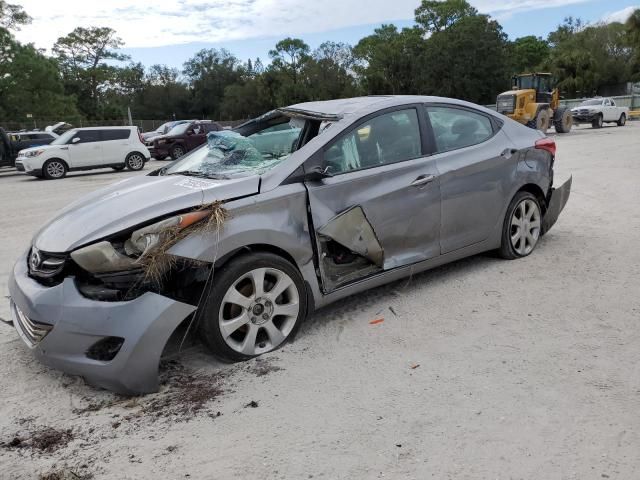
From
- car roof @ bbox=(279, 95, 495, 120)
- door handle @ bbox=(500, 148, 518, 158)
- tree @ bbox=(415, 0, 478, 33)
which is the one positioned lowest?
door handle @ bbox=(500, 148, 518, 158)

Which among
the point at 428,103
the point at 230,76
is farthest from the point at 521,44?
the point at 428,103

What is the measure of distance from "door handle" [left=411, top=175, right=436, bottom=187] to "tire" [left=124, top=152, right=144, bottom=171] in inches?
653

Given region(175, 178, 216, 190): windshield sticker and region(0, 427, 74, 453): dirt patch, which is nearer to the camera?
region(0, 427, 74, 453): dirt patch

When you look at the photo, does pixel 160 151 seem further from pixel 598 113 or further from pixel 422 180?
pixel 598 113

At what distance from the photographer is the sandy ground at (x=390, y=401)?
8.45 feet

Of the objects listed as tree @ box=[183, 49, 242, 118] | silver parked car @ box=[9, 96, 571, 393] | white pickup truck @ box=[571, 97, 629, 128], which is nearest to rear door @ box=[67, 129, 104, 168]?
silver parked car @ box=[9, 96, 571, 393]

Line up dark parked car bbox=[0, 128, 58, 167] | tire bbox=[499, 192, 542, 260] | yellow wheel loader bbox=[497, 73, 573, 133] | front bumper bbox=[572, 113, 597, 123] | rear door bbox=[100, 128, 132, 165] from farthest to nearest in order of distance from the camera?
front bumper bbox=[572, 113, 597, 123] → yellow wheel loader bbox=[497, 73, 573, 133] → dark parked car bbox=[0, 128, 58, 167] → rear door bbox=[100, 128, 132, 165] → tire bbox=[499, 192, 542, 260]

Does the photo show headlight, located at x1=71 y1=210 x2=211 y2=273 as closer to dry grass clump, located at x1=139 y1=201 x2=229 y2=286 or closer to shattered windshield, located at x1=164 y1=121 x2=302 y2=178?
dry grass clump, located at x1=139 y1=201 x2=229 y2=286

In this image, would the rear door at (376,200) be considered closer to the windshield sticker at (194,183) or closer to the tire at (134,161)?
the windshield sticker at (194,183)

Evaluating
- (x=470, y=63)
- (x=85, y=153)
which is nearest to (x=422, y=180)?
(x=85, y=153)

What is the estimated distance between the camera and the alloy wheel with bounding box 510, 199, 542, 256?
5.32 metres

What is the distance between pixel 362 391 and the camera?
319 centimetres

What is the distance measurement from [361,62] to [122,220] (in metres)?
92.8

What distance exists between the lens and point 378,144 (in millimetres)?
4332
